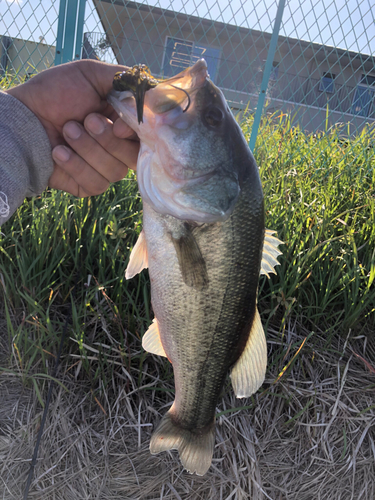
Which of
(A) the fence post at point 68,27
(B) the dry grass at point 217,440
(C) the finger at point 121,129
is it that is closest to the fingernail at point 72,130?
(C) the finger at point 121,129

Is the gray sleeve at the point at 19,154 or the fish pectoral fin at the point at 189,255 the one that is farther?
the gray sleeve at the point at 19,154

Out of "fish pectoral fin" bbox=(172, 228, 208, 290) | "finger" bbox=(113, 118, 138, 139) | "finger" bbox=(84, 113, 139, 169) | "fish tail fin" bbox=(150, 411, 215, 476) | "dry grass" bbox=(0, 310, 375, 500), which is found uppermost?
"finger" bbox=(113, 118, 138, 139)

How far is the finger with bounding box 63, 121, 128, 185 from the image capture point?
158cm

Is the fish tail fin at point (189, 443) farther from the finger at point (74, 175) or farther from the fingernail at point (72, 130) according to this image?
the fingernail at point (72, 130)

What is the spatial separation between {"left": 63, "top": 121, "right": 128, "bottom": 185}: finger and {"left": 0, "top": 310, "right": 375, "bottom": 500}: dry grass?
1.08 m

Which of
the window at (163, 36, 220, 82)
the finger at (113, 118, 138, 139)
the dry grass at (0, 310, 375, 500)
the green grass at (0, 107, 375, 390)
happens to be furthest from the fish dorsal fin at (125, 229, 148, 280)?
the window at (163, 36, 220, 82)

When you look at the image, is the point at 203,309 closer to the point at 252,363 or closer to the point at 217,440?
the point at 252,363

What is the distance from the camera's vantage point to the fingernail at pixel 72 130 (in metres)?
1.57

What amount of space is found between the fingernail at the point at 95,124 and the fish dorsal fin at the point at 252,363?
0.99 metres

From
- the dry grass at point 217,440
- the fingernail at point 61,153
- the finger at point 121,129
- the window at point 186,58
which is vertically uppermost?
the finger at point 121,129

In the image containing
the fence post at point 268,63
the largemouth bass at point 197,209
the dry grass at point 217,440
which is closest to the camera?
the largemouth bass at point 197,209

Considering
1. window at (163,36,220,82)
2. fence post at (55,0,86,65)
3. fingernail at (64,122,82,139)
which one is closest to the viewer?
fingernail at (64,122,82,139)

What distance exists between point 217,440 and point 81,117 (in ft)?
5.92

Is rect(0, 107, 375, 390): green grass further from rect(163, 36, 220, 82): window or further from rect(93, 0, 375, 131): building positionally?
rect(163, 36, 220, 82): window
